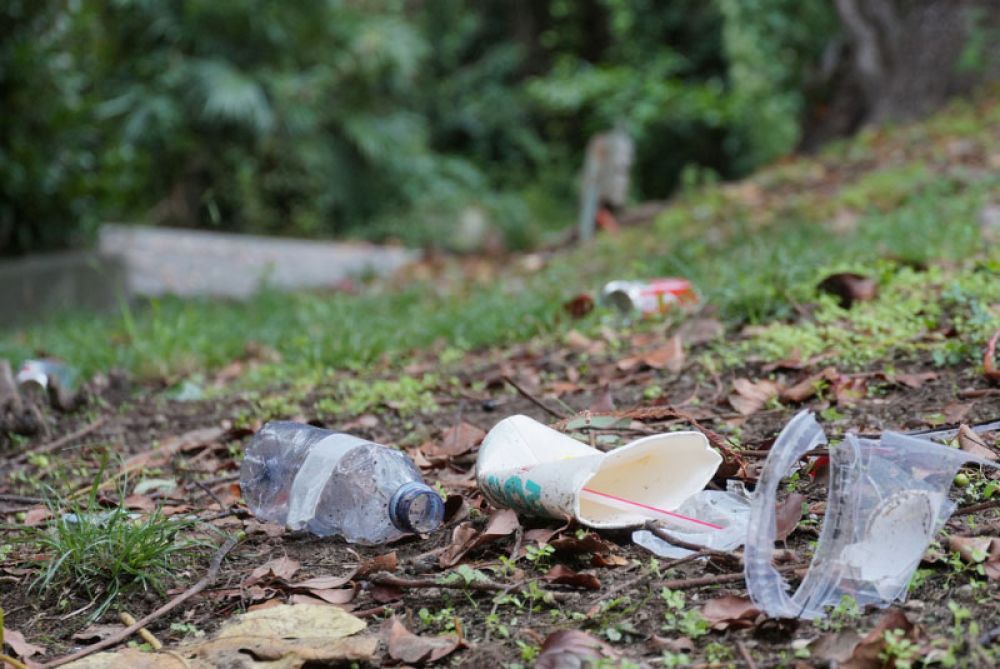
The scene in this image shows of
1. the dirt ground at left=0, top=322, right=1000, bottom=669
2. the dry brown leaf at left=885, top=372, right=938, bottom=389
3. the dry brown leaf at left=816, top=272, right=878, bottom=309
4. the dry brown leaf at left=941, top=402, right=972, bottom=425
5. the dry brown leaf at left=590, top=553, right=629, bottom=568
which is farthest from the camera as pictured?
the dry brown leaf at left=816, top=272, right=878, bottom=309

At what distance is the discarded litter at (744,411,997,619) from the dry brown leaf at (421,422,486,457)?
1086mm

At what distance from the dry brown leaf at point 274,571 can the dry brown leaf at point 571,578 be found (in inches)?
19.6

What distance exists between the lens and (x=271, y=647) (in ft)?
5.26

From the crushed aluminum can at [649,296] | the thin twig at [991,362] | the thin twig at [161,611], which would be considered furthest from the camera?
the crushed aluminum can at [649,296]

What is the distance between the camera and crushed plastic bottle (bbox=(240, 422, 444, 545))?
198cm

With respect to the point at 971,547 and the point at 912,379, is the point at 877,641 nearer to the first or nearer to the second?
the point at 971,547

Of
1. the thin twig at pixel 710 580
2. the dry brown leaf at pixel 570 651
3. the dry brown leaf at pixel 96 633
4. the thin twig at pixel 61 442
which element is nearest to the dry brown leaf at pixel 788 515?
the thin twig at pixel 710 580

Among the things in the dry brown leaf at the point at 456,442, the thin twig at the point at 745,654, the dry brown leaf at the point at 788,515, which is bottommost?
the dry brown leaf at the point at 456,442

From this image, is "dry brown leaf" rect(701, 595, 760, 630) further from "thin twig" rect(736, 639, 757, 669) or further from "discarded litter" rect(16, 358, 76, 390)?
"discarded litter" rect(16, 358, 76, 390)

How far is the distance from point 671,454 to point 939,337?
49.8 inches

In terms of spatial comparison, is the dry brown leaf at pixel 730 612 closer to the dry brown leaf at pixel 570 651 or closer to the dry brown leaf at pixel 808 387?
the dry brown leaf at pixel 570 651

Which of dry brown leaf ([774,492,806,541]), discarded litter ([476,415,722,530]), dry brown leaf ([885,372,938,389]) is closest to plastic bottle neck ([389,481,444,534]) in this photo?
discarded litter ([476,415,722,530])

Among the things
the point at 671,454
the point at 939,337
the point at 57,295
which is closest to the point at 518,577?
the point at 671,454

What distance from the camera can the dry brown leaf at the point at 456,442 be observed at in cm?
255
